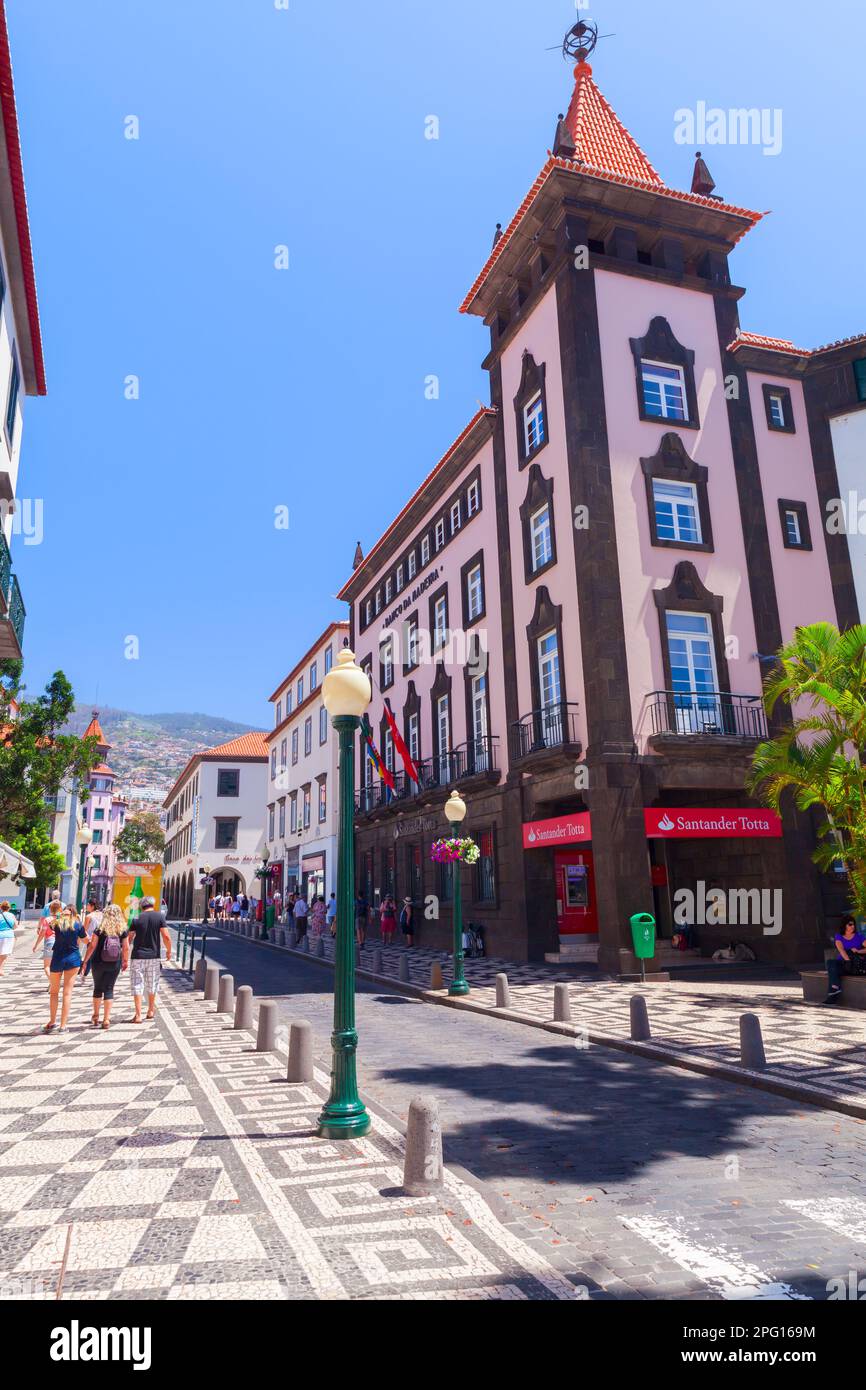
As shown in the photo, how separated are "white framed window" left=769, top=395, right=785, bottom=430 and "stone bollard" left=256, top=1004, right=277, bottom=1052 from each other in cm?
2097

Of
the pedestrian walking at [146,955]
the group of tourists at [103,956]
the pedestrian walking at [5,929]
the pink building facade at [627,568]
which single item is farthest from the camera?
the pink building facade at [627,568]

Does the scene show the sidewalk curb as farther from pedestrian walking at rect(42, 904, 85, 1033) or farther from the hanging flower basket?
pedestrian walking at rect(42, 904, 85, 1033)

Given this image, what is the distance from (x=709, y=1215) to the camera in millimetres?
5043

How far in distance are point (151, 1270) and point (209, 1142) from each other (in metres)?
2.62

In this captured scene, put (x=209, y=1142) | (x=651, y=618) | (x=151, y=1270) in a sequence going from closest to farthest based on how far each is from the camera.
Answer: (x=151, y=1270), (x=209, y=1142), (x=651, y=618)

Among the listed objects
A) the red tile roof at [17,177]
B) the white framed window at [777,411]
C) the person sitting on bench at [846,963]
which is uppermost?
the white framed window at [777,411]

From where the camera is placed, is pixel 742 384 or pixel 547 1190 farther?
pixel 742 384

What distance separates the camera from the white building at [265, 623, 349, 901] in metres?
42.5

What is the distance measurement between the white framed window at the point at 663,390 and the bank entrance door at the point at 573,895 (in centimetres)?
1200

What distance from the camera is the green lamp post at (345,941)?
699 cm

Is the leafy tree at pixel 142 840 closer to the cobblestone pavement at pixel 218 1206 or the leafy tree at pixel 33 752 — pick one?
the leafy tree at pixel 33 752

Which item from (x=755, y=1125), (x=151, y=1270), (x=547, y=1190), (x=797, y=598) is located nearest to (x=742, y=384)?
(x=797, y=598)

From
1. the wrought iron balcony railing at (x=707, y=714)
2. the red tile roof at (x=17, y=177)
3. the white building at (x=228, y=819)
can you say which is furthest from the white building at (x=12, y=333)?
the white building at (x=228, y=819)
